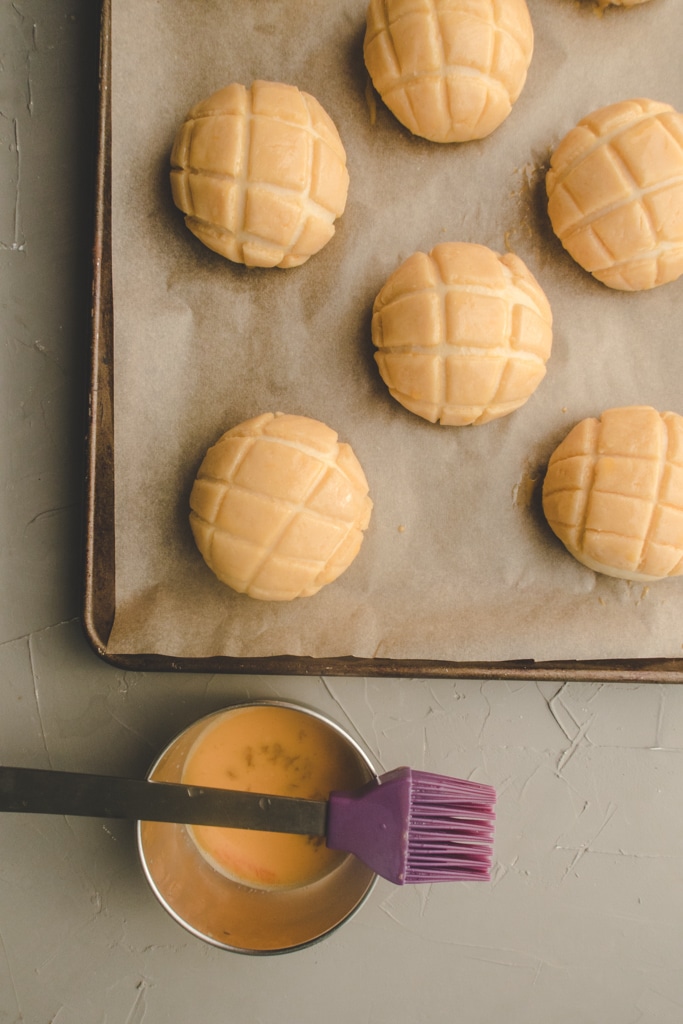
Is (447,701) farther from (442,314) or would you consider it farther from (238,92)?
(238,92)

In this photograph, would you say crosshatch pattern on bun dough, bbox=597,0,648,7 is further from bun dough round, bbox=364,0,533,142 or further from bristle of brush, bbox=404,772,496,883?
bristle of brush, bbox=404,772,496,883

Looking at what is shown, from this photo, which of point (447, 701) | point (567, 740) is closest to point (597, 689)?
point (567, 740)

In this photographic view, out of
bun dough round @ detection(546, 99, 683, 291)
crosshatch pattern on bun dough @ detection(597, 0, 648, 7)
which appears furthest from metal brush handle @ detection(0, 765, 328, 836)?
crosshatch pattern on bun dough @ detection(597, 0, 648, 7)

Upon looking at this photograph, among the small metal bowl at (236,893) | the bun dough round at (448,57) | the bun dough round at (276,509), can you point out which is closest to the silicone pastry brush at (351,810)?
the small metal bowl at (236,893)

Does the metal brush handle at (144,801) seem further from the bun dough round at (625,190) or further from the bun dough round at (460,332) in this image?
the bun dough round at (625,190)

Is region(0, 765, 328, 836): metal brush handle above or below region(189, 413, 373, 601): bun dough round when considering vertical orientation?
below

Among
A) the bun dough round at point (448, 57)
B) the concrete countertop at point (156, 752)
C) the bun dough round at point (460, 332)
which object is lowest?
the concrete countertop at point (156, 752)

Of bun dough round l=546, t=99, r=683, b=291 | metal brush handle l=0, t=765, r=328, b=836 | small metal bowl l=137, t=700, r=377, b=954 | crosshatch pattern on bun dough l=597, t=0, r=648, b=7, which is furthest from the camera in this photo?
crosshatch pattern on bun dough l=597, t=0, r=648, b=7
